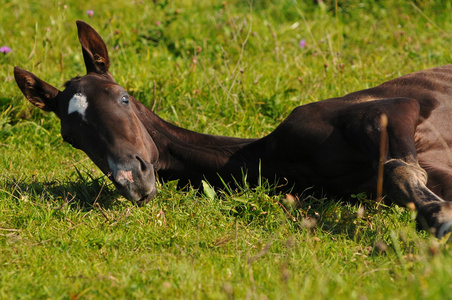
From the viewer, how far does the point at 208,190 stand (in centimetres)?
447

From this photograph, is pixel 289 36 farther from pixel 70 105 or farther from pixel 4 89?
pixel 70 105

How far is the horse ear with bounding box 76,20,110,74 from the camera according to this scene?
4848 millimetres

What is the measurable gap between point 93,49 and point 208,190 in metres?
1.51

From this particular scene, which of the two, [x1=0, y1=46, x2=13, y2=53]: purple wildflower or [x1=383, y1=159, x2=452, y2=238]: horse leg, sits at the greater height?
[x1=0, y1=46, x2=13, y2=53]: purple wildflower

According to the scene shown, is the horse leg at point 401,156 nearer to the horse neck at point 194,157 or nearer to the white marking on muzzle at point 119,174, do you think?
the horse neck at point 194,157

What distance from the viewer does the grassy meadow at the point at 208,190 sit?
310cm

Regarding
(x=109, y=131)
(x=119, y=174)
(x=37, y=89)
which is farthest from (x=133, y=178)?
(x=37, y=89)

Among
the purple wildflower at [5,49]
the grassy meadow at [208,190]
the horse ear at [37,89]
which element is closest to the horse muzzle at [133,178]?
the grassy meadow at [208,190]

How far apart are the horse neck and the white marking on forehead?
1.88 feet

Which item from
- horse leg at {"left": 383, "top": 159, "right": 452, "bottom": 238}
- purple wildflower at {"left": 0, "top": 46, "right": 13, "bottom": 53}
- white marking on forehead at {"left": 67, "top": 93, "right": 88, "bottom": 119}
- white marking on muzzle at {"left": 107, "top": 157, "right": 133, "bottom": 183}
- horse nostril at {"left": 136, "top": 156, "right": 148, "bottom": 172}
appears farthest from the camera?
purple wildflower at {"left": 0, "top": 46, "right": 13, "bottom": 53}

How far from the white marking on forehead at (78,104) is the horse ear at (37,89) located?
0.47 metres

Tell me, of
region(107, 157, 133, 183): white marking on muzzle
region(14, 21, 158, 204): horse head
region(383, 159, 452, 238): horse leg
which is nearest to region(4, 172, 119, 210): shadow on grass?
region(14, 21, 158, 204): horse head

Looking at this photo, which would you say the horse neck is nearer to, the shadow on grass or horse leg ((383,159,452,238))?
the shadow on grass

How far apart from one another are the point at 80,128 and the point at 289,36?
14.4ft
